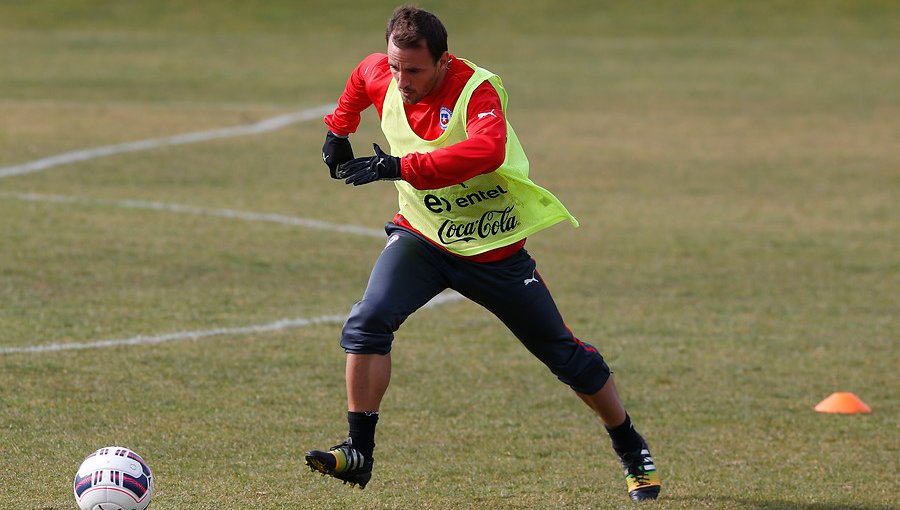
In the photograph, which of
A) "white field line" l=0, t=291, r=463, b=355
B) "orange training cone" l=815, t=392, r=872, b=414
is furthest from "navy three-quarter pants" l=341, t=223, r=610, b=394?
"white field line" l=0, t=291, r=463, b=355

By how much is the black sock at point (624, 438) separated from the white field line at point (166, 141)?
10.6 metres

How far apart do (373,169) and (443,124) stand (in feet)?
1.99

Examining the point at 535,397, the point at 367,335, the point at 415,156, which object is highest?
the point at 415,156

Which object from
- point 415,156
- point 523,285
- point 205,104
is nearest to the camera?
point 415,156

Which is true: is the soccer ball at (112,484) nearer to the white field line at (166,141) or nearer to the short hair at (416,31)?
the short hair at (416,31)

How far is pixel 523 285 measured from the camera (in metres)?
6.51

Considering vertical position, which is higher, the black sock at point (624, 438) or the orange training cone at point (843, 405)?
the black sock at point (624, 438)

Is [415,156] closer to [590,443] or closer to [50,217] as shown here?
[590,443]

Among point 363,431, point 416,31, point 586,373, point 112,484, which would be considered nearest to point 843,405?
point 586,373

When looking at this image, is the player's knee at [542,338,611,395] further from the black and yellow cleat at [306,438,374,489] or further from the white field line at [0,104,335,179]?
the white field line at [0,104,335,179]

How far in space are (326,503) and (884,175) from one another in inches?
526

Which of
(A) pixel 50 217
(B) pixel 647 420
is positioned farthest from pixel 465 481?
(A) pixel 50 217

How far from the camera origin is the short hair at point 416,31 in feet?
19.9

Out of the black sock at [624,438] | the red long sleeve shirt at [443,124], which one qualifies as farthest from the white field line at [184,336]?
the black sock at [624,438]
